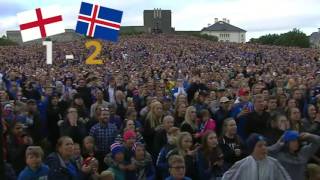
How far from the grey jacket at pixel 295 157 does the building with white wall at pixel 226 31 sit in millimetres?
168040

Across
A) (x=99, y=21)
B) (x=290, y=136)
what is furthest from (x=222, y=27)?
(x=290, y=136)

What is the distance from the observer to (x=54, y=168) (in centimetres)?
619

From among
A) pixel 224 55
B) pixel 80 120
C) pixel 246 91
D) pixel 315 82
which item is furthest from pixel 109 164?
pixel 224 55

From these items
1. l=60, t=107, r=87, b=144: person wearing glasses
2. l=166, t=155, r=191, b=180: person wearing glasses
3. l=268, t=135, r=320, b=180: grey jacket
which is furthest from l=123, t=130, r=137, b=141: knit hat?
l=268, t=135, r=320, b=180: grey jacket

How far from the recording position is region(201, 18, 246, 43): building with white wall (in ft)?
577

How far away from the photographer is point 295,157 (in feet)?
22.5

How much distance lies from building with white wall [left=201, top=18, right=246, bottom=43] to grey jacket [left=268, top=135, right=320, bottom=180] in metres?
168

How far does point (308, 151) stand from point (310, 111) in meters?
2.21

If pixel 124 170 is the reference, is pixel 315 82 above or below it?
above

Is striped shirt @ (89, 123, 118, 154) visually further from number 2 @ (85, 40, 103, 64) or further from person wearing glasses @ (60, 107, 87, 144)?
number 2 @ (85, 40, 103, 64)

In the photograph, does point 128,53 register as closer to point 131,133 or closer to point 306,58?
point 306,58

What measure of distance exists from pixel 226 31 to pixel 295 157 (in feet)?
567

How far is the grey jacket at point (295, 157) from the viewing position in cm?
685

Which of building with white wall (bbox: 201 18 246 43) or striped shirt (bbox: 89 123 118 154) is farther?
→ building with white wall (bbox: 201 18 246 43)
